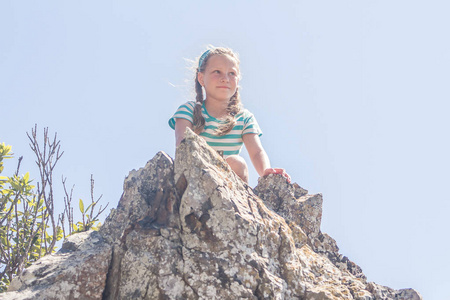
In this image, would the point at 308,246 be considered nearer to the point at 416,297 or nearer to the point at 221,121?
the point at 416,297

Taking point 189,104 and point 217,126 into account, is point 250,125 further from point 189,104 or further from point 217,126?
point 189,104

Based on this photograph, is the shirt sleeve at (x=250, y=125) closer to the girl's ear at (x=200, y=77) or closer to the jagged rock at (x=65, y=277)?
the girl's ear at (x=200, y=77)

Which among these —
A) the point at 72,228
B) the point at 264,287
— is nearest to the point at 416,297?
the point at 264,287

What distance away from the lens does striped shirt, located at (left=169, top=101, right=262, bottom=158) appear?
209 inches

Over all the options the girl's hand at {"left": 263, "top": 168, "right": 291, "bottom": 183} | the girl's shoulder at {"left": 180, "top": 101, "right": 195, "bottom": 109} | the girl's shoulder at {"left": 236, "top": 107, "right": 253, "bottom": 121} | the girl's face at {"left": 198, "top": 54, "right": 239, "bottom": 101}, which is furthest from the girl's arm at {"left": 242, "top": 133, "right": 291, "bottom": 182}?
the girl's shoulder at {"left": 180, "top": 101, "right": 195, "bottom": 109}

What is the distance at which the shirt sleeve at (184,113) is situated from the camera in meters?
5.23

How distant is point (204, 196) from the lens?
3.40 meters

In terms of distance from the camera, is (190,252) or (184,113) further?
(184,113)

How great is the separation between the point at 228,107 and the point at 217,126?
0.37 m

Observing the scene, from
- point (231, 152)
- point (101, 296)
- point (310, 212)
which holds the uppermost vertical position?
point (231, 152)

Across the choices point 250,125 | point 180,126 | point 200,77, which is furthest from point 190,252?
point 200,77

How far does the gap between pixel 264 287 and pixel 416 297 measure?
4.29 feet

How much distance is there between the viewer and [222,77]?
5.50m

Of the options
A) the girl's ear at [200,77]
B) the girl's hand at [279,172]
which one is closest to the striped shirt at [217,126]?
the girl's ear at [200,77]
